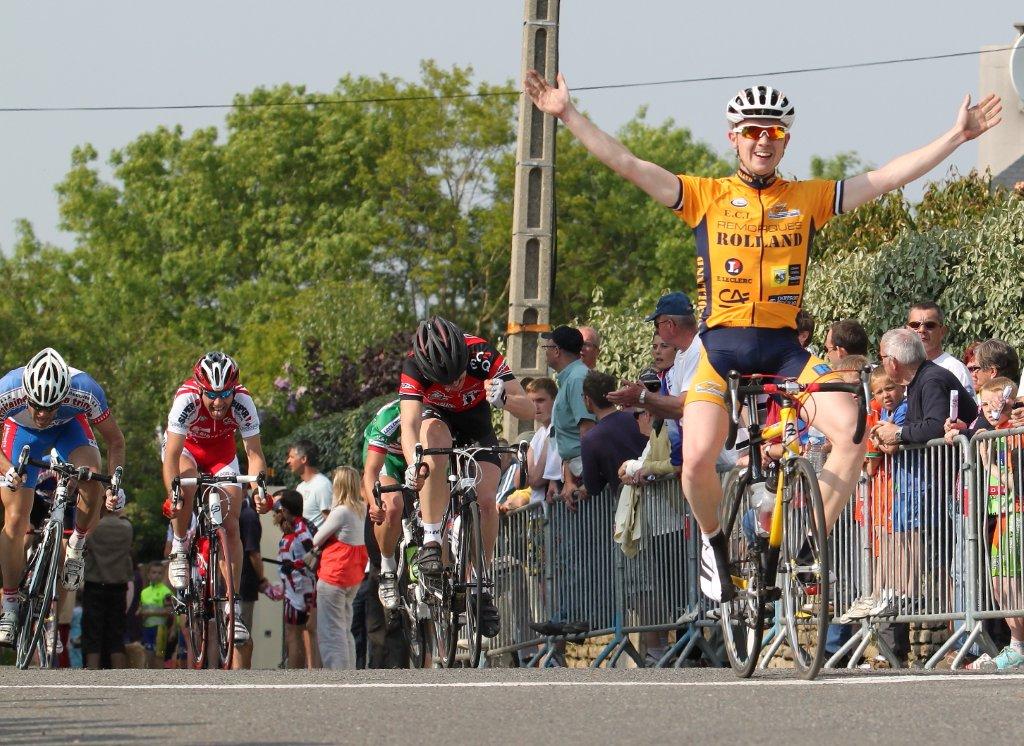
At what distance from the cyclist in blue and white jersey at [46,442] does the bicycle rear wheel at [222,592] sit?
845mm

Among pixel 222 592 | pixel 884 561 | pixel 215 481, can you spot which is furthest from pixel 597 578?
pixel 884 561

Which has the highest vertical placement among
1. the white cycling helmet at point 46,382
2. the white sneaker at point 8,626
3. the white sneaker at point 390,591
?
the white cycling helmet at point 46,382

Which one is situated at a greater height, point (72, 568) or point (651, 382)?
point (651, 382)

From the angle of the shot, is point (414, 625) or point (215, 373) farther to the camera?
point (215, 373)

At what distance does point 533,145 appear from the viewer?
21.2 m

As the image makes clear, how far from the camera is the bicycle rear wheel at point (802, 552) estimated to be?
8711 mm

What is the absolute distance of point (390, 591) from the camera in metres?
13.4

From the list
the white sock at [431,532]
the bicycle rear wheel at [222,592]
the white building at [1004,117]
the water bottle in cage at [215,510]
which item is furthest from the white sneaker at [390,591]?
the white building at [1004,117]

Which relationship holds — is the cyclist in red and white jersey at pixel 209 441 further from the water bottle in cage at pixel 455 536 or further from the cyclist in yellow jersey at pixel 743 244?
the cyclist in yellow jersey at pixel 743 244

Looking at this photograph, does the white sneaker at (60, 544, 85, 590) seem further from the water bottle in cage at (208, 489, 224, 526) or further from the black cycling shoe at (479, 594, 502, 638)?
the black cycling shoe at (479, 594, 502, 638)

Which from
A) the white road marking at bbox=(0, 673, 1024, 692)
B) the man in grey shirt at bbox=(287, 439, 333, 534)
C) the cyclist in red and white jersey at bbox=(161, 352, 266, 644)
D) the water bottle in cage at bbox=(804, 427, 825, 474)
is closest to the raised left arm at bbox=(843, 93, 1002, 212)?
the white road marking at bbox=(0, 673, 1024, 692)

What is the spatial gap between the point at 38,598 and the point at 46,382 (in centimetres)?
147

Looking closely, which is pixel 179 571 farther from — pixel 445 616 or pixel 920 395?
pixel 920 395

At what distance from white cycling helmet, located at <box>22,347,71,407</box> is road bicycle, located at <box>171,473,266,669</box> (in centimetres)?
115
